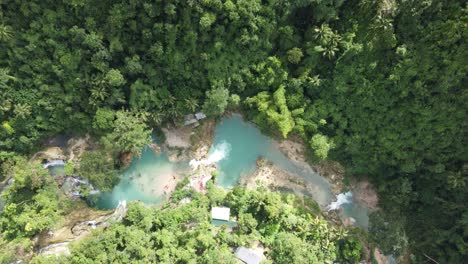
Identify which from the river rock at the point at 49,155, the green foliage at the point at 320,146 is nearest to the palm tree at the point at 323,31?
the green foliage at the point at 320,146

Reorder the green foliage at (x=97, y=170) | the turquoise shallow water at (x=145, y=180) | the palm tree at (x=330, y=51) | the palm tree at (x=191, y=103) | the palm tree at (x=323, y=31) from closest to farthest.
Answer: the palm tree at (x=323, y=31)
the palm tree at (x=330, y=51)
the green foliage at (x=97, y=170)
the palm tree at (x=191, y=103)
the turquoise shallow water at (x=145, y=180)

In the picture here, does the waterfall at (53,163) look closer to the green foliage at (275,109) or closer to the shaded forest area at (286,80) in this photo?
the shaded forest area at (286,80)

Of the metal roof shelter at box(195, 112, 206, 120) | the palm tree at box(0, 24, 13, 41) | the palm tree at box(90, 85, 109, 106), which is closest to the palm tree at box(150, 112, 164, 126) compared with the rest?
the metal roof shelter at box(195, 112, 206, 120)

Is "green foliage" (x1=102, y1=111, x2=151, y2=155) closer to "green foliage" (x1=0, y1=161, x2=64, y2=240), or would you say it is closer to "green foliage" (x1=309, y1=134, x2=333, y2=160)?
"green foliage" (x1=0, y1=161, x2=64, y2=240)

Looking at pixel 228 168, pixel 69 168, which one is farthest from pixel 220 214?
pixel 69 168

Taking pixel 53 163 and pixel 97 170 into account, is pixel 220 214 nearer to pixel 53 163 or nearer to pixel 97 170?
pixel 97 170

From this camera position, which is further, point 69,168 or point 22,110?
point 69,168
